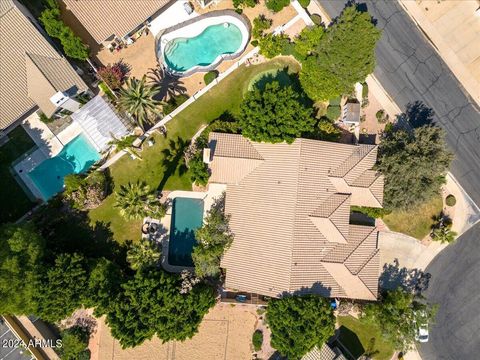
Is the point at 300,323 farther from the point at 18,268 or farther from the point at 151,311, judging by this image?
the point at 18,268

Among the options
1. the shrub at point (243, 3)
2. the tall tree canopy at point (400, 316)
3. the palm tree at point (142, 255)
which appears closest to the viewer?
the tall tree canopy at point (400, 316)

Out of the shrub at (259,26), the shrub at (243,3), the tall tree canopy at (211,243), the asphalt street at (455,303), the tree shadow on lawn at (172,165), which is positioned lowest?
the asphalt street at (455,303)

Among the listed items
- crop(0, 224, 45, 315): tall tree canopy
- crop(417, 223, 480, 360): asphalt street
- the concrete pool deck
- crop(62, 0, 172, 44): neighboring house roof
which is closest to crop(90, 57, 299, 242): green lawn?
the concrete pool deck

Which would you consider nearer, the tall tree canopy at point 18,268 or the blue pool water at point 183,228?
the tall tree canopy at point 18,268

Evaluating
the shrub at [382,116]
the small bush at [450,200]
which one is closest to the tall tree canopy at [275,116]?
the shrub at [382,116]

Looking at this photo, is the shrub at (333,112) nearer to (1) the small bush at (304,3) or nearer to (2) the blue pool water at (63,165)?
(1) the small bush at (304,3)

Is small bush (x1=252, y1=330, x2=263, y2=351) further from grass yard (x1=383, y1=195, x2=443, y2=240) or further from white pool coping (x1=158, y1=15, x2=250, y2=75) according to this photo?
white pool coping (x1=158, y1=15, x2=250, y2=75)

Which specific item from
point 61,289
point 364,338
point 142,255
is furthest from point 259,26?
point 364,338
